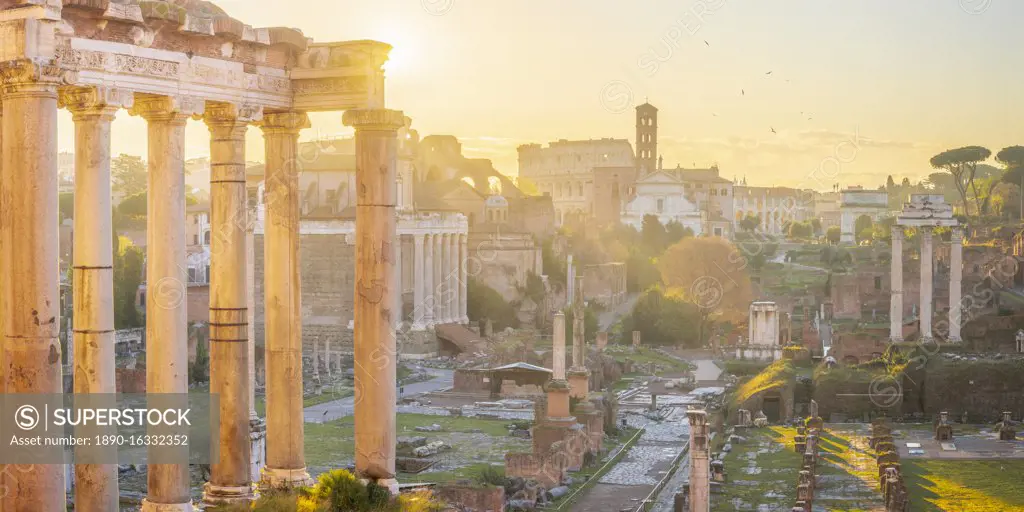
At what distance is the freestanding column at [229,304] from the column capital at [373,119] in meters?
0.80

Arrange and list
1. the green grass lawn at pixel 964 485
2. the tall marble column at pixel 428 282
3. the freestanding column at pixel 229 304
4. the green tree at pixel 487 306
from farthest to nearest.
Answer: the green tree at pixel 487 306
the tall marble column at pixel 428 282
the green grass lawn at pixel 964 485
the freestanding column at pixel 229 304

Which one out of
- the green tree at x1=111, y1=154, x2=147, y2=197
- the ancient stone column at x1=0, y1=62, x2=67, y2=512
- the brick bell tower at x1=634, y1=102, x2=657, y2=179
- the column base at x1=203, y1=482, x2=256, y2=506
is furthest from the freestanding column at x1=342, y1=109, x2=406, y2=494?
the brick bell tower at x1=634, y1=102, x2=657, y2=179

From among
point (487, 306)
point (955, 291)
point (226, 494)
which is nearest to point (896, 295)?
point (955, 291)

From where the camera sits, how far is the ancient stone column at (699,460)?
19.9 meters

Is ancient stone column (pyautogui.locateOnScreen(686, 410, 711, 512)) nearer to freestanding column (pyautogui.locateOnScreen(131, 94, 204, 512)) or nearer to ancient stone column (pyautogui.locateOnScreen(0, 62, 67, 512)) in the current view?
freestanding column (pyautogui.locateOnScreen(131, 94, 204, 512))

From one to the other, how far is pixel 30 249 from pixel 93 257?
786 millimetres

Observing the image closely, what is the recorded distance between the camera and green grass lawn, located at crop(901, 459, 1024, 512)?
22.7 m

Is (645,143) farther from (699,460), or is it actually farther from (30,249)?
(30,249)

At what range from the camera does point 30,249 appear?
29.2ft

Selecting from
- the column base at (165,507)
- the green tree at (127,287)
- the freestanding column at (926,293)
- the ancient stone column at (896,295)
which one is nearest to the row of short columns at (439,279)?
the green tree at (127,287)

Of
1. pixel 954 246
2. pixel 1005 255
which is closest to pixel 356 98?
pixel 954 246

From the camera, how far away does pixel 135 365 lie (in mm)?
36188

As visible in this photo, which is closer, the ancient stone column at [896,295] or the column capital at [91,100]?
the column capital at [91,100]

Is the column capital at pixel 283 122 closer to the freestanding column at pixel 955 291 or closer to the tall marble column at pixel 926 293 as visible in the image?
the tall marble column at pixel 926 293
